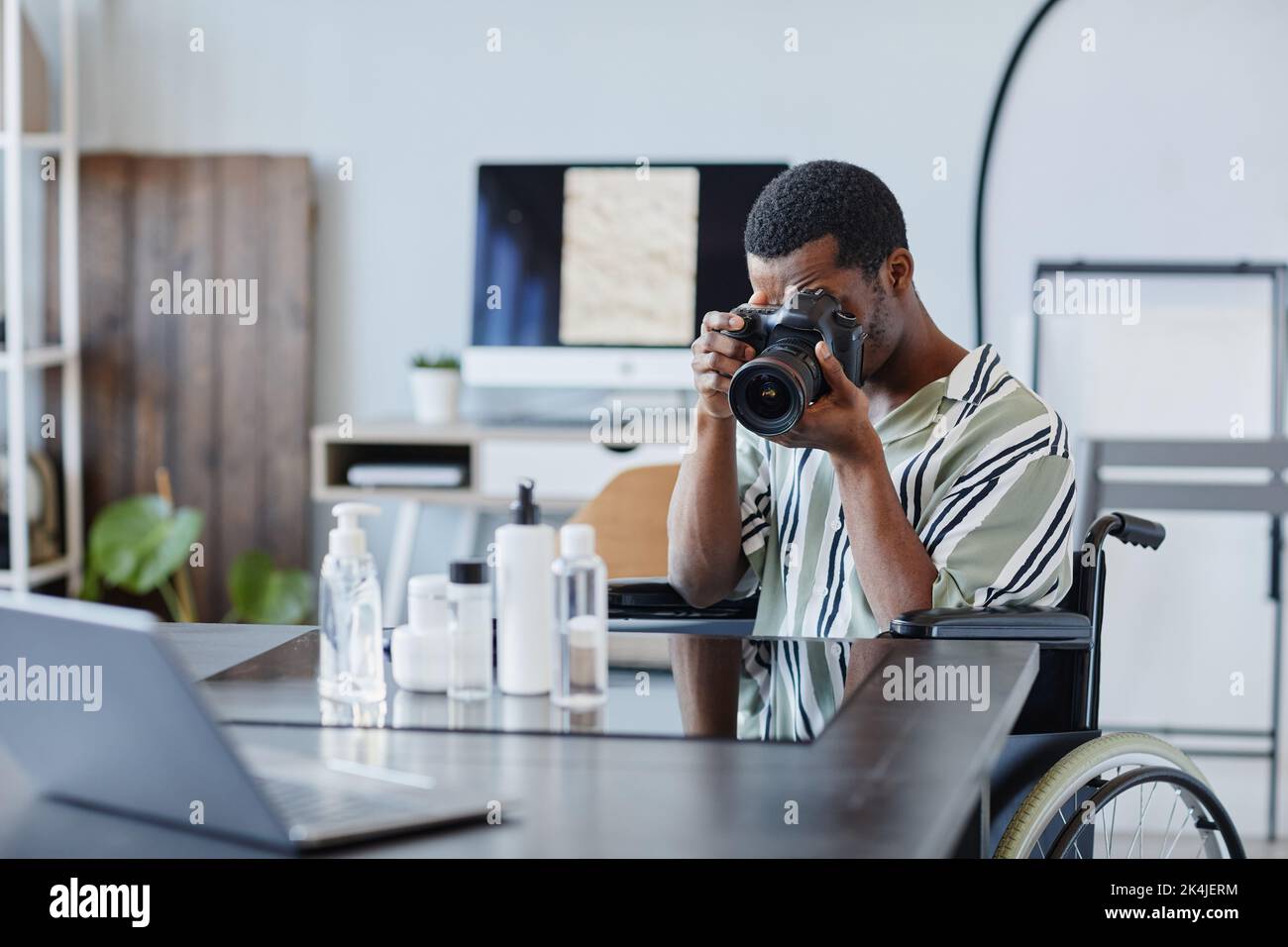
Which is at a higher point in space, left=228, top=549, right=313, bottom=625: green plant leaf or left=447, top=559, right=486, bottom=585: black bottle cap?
left=447, top=559, right=486, bottom=585: black bottle cap

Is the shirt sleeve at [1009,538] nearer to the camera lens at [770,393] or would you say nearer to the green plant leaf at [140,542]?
the camera lens at [770,393]

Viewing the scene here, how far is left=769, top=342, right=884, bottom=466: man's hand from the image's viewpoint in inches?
56.6

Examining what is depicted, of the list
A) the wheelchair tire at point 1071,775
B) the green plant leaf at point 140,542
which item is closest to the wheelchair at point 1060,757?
the wheelchair tire at point 1071,775

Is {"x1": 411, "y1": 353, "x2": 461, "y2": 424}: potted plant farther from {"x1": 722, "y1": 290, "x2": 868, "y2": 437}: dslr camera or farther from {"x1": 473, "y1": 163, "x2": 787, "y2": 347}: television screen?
{"x1": 722, "y1": 290, "x2": 868, "y2": 437}: dslr camera

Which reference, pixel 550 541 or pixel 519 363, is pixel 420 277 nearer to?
pixel 519 363

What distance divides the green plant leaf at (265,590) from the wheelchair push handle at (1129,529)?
2.45 m

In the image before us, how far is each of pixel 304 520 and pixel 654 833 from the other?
3149 mm

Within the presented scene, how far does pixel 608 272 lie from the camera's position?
3.54 m

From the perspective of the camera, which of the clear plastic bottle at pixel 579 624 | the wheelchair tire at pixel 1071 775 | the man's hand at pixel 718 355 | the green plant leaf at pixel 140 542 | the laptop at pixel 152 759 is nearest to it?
the laptop at pixel 152 759

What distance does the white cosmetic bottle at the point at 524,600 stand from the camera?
3.68ft

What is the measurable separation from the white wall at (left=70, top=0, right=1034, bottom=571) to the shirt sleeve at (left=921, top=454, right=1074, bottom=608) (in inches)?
86.3

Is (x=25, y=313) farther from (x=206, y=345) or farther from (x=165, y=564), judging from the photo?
(x=165, y=564)

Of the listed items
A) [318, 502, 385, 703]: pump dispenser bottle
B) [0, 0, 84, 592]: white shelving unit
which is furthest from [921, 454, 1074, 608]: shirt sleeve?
[0, 0, 84, 592]: white shelving unit
